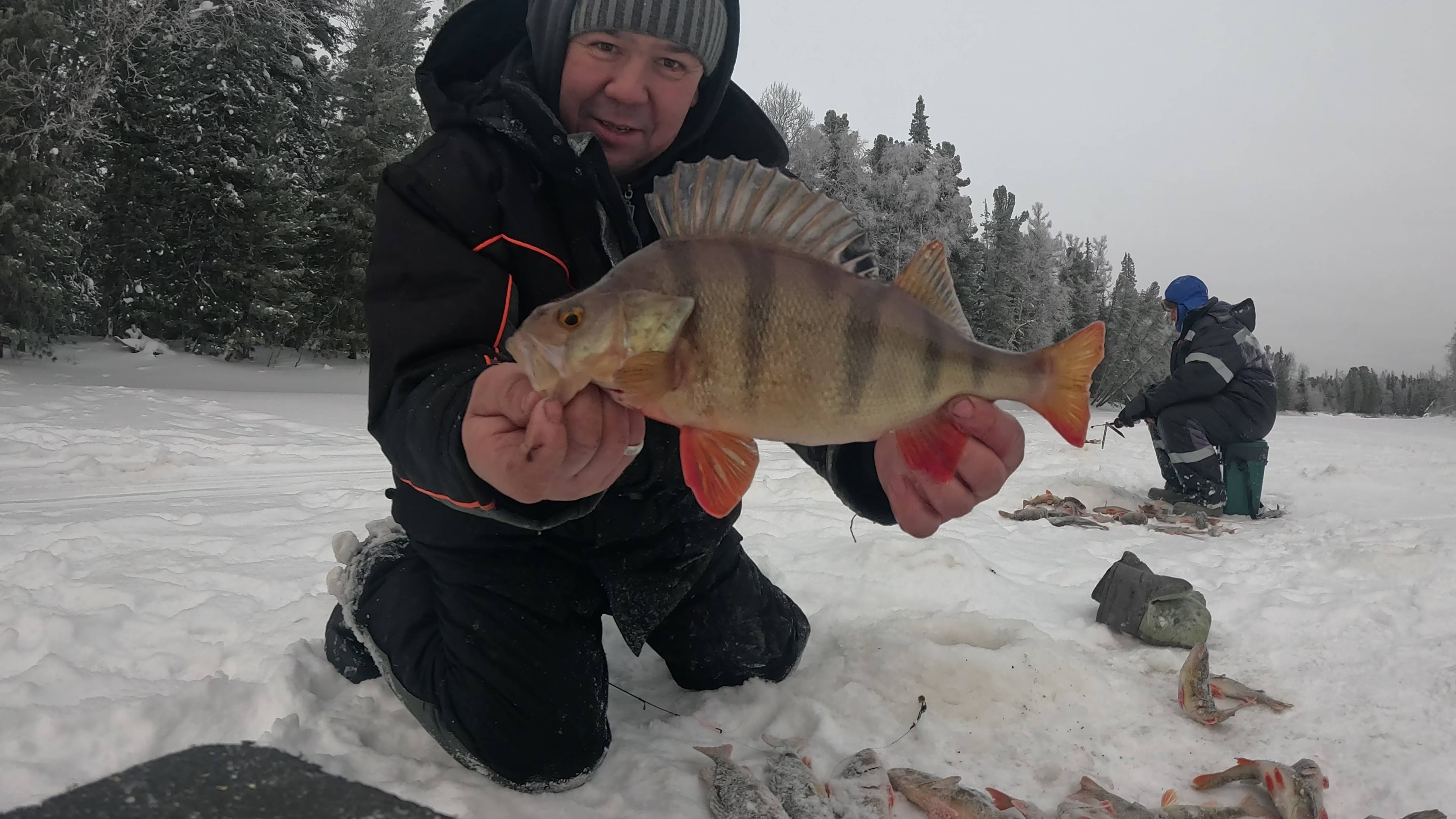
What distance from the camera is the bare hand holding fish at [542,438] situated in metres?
1.40

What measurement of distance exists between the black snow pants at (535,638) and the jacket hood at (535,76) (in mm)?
1300

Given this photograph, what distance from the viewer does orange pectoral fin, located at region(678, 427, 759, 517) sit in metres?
1.56

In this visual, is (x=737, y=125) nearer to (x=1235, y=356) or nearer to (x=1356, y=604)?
(x=1356, y=604)

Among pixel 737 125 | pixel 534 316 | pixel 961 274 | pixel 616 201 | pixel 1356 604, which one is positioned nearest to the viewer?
pixel 534 316

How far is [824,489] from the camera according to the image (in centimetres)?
664

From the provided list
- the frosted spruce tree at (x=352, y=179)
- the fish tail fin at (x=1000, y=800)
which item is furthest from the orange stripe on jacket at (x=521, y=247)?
the frosted spruce tree at (x=352, y=179)

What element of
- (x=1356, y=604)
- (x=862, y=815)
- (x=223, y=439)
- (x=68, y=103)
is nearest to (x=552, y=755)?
(x=862, y=815)

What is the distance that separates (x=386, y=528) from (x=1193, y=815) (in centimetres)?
271

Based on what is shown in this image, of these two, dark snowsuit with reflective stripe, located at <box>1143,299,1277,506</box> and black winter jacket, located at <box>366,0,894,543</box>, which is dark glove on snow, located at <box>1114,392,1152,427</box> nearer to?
dark snowsuit with reflective stripe, located at <box>1143,299,1277,506</box>

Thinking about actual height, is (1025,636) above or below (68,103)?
below

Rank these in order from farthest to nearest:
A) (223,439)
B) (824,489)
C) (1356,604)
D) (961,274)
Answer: (961,274), (223,439), (824,489), (1356,604)

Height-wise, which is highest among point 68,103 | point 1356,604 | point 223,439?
point 68,103

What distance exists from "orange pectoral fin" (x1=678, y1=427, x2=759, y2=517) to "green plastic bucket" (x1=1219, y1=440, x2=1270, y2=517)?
7155mm

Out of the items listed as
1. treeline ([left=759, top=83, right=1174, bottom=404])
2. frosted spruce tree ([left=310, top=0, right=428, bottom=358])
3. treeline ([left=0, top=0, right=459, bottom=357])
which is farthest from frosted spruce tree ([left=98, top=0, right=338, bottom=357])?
treeline ([left=759, top=83, right=1174, bottom=404])
